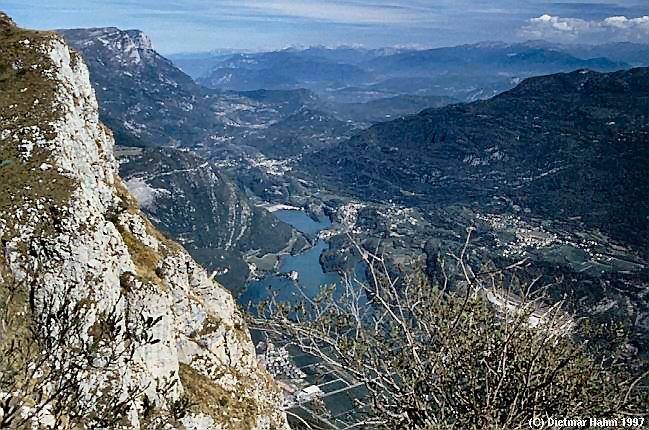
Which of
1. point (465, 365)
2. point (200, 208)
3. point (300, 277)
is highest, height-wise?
point (465, 365)

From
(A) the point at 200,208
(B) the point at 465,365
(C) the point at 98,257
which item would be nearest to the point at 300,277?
(A) the point at 200,208

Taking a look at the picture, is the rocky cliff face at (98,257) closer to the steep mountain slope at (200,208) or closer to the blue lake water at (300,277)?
the blue lake water at (300,277)

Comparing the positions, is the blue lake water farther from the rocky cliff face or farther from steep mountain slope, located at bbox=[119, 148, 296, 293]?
the rocky cliff face

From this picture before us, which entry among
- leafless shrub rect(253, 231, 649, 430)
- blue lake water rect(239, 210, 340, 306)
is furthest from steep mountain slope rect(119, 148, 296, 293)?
leafless shrub rect(253, 231, 649, 430)

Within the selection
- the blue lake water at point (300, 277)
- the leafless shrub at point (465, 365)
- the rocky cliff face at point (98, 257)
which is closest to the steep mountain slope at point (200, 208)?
the blue lake water at point (300, 277)

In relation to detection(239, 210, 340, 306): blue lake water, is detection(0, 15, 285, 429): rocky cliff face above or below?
above

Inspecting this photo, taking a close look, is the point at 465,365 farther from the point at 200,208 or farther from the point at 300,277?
the point at 200,208
